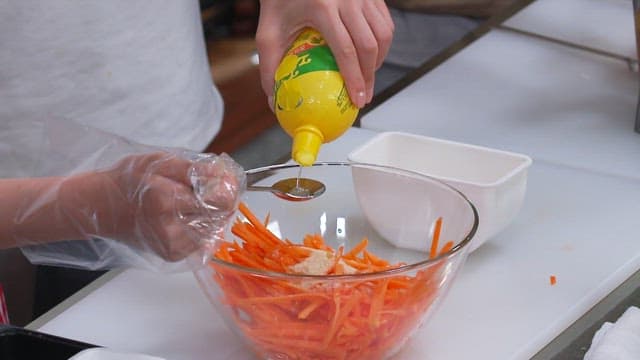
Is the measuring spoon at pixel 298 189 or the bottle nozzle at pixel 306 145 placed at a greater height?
the bottle nozzle at pixel 306 145

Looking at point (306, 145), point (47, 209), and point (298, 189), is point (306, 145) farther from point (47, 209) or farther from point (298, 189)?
point (47, 209)

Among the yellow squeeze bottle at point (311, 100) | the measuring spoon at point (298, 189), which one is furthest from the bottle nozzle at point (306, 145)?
the measuring spoon at point (298, 189)

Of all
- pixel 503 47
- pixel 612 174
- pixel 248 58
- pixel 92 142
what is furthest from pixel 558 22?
pixel 248 58

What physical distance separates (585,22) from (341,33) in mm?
906

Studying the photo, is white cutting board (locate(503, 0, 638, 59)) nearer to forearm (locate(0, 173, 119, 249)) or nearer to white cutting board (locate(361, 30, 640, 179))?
white cutting board (locate(361, 30, 640, 179))

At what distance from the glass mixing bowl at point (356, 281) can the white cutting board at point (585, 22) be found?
0.74 m

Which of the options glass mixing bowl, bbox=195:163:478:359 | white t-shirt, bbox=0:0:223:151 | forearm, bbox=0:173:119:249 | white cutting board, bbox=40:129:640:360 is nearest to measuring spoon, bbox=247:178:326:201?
glass mixing bowl, bbox=195:163:478:359

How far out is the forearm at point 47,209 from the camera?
3.04ft

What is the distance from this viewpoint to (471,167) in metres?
1.23

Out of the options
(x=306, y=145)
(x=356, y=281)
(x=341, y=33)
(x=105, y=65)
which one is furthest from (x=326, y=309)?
(x=105, y=65)

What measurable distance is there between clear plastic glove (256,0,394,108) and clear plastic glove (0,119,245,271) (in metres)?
0.19

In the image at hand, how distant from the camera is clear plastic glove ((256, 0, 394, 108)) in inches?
41.6

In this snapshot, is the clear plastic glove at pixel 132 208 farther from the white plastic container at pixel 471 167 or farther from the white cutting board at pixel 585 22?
the white cutting board at pixel 585 22

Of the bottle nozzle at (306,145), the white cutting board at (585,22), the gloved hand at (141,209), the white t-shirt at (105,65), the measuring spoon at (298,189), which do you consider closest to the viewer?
the gloved hand at (141,209)
